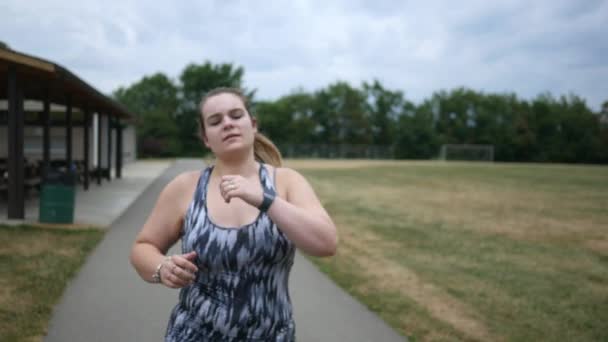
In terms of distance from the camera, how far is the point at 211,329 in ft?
6.10

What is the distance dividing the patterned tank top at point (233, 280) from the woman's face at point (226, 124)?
17 cm

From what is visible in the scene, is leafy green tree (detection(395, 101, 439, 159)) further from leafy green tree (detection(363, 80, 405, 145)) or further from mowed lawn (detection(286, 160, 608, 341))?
mowed lawn (detection(286, 160, 608, 341))

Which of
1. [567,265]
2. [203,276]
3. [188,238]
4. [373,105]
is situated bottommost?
[567,265]

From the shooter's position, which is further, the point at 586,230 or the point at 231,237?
the point at 586,230

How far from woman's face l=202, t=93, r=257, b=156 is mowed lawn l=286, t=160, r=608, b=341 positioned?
9.87 ft

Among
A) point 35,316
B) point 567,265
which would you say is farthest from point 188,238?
point 567,265

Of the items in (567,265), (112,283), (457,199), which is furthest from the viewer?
(457,199)

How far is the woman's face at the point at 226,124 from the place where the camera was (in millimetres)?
1838

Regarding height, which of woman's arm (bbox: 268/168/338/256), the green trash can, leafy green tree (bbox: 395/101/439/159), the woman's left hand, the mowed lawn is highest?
leafy green tree (bbox: 395/101/439/159)

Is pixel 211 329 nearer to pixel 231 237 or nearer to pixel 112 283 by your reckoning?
pixel 231 237

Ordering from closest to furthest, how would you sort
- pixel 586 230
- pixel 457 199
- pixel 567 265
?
pixel 567 265 < pixel 586 230 < pixel 457 199

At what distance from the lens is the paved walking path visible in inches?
162

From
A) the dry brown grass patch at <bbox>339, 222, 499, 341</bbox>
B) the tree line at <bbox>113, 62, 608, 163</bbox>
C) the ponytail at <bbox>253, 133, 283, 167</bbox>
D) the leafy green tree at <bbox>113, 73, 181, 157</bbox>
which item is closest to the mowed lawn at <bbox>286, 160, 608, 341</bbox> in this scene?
the dry brown grass patch at <bbox>339, 222, 499, 341</bbox>

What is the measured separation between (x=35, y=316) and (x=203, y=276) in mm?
3319
